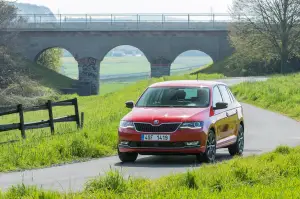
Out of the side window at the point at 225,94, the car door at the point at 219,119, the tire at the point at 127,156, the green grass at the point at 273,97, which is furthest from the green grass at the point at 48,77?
the tire at the point at 127,156

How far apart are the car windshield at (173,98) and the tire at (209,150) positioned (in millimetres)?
669

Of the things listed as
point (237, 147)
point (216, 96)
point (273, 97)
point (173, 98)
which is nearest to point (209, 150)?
point (173, 98)

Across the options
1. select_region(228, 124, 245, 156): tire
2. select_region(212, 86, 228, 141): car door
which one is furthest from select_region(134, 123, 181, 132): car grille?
select_region(228, 124, 245, 156): tire

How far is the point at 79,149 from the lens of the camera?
1698cm

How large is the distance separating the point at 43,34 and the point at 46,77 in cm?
580

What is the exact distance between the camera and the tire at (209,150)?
15.1 metres

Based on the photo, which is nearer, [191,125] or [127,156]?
[191,125]

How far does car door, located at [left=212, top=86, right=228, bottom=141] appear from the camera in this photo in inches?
623

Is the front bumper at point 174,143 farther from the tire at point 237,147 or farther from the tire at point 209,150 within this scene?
the tire at point 237,147

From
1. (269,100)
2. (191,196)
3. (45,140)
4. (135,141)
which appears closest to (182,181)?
(191,196)

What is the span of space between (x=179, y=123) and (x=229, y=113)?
7.01 ft

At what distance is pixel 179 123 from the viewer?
14852 millimetres

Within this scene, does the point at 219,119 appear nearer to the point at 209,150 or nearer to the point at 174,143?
the point at 209,150

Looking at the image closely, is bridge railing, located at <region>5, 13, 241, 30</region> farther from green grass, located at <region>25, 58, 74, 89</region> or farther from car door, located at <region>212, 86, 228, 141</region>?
car door, located at <region>212, 86, 228, 141</region>
